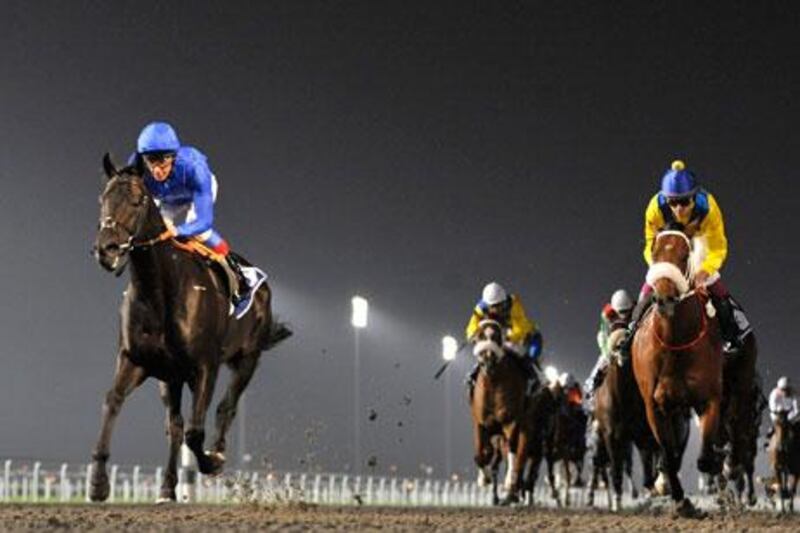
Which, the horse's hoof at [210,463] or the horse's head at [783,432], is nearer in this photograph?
the horse's hoof at [210,463]

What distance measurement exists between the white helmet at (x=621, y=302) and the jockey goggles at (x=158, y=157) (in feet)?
32.2

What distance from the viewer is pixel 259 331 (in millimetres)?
14812

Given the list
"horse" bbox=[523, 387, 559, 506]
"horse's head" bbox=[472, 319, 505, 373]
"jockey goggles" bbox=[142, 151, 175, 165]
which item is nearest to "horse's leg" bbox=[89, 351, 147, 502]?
"jockey goggles" bbox=[142, 151, 175, 165]

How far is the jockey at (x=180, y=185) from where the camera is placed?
12.8 metres

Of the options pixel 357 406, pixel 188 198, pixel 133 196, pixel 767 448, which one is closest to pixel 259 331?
pixel 188 198

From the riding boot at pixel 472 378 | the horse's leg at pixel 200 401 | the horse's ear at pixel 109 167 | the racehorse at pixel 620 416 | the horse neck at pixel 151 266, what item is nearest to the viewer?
the horse's ear at pixel 109 167

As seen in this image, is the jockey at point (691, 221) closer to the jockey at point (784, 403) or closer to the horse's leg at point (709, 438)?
the horse's leg at point (709, 438)

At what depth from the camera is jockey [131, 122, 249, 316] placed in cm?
1284

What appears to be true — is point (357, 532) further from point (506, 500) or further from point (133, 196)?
point (506, 500)

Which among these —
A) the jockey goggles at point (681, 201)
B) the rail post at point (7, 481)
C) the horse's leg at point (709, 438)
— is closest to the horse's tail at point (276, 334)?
the jockey goggles at point (681, 201)

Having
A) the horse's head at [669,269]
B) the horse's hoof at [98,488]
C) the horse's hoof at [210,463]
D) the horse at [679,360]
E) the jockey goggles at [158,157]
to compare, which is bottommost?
the horse's hoof at [98,488]

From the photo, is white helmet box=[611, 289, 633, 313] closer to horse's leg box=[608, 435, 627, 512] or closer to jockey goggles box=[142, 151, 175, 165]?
horse's leg box=[608, 435, 627, 512]

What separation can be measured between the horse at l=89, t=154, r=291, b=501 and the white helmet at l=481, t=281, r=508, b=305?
853 centimetres

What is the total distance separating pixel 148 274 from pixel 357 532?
12.8ft
